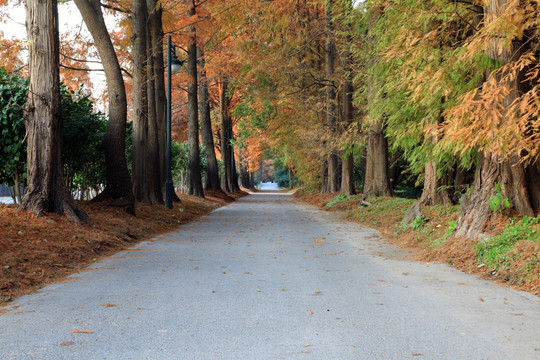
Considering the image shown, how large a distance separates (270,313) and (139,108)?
13.2 metres

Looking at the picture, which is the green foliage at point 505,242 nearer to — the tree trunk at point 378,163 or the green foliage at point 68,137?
the green foliage at point 68,137

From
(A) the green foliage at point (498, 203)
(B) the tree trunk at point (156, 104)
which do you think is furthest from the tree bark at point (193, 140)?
(A) the green foliage at point (498, 203)

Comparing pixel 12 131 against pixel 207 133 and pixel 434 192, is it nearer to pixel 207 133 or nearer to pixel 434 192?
pixel 434 192

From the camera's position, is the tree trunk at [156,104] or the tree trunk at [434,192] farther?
the tree trunk at [156,104]

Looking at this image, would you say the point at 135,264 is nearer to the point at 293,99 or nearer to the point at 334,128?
the point at 334,128

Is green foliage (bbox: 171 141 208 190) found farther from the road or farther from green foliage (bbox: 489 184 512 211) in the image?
green foliage (bbox: 489 184 512 211)

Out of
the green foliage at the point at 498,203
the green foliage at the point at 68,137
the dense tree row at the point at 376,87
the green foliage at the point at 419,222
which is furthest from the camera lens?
the green foliage at the point at 68,137

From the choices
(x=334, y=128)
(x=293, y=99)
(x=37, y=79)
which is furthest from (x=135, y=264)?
(x=293, y=99)

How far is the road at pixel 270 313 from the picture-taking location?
403 centimetres

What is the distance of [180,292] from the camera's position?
6.06 meters

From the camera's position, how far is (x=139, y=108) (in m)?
16.9

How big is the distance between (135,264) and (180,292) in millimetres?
2248

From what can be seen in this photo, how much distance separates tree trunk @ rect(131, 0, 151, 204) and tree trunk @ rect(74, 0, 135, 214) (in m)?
2.53

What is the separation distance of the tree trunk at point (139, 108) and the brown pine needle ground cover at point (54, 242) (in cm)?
365
